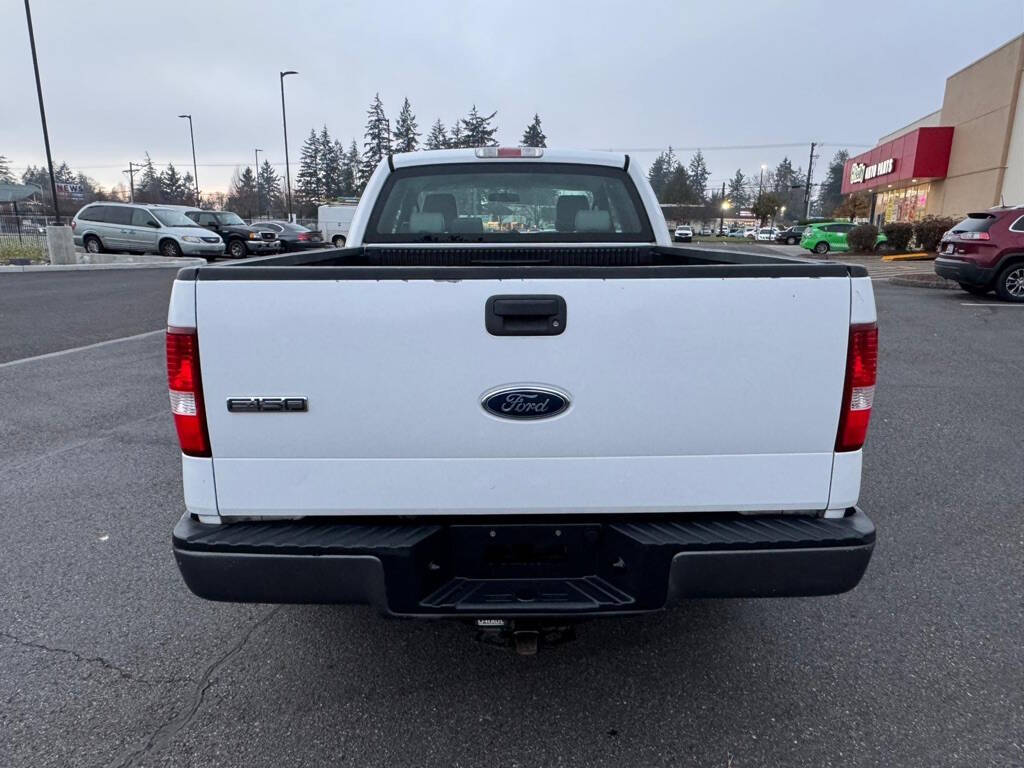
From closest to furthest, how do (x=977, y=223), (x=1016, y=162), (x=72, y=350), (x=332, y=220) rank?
(x=72, y=350) < (x=977, y=223) < (x=1016, y=162) < (x=332, y=220)

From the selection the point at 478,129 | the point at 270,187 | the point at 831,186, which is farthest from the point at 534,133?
the point at 831,186

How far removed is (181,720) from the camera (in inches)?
91.0

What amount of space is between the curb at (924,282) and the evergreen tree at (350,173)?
82.7 meters

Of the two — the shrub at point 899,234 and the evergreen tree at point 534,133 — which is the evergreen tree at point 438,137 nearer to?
the evergreen tree at point 534,133

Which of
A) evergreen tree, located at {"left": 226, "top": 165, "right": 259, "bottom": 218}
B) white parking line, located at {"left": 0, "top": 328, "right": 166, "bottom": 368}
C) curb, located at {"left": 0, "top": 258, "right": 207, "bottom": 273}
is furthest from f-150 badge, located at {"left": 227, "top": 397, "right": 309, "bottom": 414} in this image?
evergreen tree, located at {"left": 226, "top": 165, "right": 259, "bottom": 218}

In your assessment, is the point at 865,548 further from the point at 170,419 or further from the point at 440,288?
the point at 170,419

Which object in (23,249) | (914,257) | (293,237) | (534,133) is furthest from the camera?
(534,133)

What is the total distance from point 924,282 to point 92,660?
1832cm

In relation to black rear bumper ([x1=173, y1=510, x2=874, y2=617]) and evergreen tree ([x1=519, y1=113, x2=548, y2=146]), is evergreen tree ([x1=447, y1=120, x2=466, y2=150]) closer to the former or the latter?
evergreen tree ([x1=519, y1=113, x2=548, y2=146])

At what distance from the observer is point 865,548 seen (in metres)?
2.01

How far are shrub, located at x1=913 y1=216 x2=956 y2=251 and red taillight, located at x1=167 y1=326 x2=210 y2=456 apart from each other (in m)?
27.6

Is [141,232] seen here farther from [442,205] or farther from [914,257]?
[914,257]

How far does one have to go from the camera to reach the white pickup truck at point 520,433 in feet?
6.21

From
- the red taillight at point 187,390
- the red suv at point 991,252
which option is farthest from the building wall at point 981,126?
the red taillight at point 187,390
